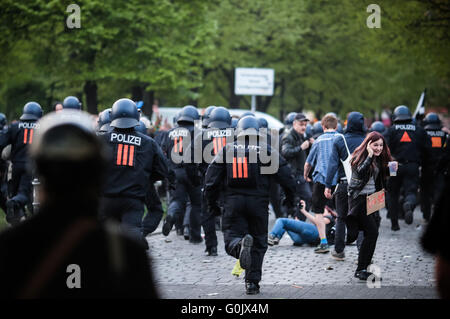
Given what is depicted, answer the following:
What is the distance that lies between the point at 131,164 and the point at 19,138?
15.6 ft

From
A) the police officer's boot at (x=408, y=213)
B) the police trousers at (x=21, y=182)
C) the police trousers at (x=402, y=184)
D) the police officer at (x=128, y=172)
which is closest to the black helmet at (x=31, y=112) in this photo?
the police trousers at (x=21, y=182)

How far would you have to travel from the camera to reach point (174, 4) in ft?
86.3

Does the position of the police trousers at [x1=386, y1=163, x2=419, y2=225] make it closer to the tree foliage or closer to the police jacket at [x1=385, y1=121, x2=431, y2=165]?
the police jacket at [x1=385, y1=121, x2=431, y2=165]

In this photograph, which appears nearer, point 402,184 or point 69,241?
point 69,241

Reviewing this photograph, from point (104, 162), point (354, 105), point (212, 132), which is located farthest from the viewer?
point (354, 105)

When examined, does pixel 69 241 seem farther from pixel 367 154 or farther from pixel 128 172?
pixel 367 154

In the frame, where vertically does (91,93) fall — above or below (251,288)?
above

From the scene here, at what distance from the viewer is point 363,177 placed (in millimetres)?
8719

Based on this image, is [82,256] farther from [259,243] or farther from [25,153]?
[25,153]

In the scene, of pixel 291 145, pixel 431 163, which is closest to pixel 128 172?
pixel 291 145

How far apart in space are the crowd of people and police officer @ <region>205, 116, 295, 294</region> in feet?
0.04

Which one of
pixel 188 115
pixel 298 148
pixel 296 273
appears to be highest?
pixel 188 115
